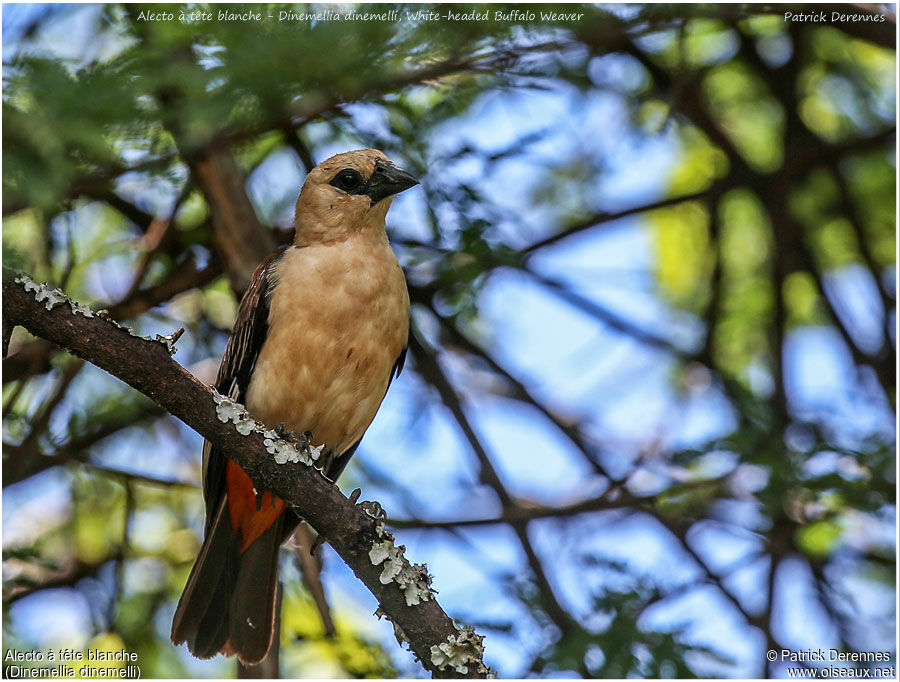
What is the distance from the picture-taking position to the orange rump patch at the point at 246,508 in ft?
14.7

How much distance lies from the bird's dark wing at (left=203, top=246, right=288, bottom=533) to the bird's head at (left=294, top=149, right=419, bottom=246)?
290mm

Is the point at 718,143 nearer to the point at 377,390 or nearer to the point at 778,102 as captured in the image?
the point at 778,102

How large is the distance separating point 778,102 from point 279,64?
10.6ft

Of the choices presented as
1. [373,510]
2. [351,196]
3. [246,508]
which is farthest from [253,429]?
[351,196]

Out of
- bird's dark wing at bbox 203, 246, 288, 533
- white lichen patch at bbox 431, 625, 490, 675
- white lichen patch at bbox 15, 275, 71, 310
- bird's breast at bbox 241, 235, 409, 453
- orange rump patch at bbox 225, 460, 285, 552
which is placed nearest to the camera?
white lichen patch at bbox 15, 275, 71, 310

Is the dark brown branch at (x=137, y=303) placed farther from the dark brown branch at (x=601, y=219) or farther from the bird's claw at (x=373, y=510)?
the bird's claw at (x=373, y=510)

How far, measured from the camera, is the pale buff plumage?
4199mm

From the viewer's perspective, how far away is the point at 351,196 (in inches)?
180

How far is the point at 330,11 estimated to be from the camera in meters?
4.55

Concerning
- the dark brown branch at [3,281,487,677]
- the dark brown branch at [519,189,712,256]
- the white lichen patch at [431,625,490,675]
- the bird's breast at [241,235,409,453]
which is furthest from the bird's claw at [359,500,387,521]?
the dark brown branch at [519,189,712,256]

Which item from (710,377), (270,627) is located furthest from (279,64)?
(710,377)

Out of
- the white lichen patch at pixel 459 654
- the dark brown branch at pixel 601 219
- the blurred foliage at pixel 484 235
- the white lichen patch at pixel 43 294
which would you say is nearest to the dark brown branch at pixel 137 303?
the blurred foliage at pixel 484 235

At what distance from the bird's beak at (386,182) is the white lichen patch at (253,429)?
1.47m

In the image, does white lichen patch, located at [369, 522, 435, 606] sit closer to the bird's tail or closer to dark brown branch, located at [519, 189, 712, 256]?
the bird's tail
